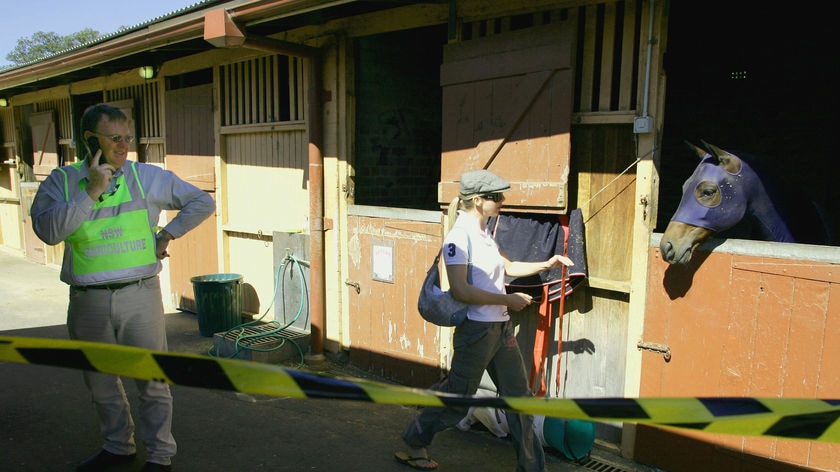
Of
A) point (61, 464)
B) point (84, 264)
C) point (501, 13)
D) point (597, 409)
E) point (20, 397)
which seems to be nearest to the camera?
point (597, 409)

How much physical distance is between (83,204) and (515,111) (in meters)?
2.72

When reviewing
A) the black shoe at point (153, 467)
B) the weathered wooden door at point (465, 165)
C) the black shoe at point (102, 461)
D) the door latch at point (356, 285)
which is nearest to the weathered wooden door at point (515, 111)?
Answer: the weathered wooden door at point (465, 165)

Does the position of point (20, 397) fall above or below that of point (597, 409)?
below

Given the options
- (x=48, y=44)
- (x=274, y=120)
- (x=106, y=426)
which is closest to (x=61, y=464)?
(x=106, y=426)

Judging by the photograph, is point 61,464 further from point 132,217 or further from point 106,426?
point 132,217

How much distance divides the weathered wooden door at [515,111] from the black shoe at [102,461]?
9.19 ft

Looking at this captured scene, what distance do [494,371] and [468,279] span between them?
623mm

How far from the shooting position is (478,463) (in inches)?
149

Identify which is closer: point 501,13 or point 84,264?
point 84,264

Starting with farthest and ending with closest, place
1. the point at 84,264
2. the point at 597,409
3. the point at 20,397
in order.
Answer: the point at 20,397
the point at 84,264
the point at 597,409

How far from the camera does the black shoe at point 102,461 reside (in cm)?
341

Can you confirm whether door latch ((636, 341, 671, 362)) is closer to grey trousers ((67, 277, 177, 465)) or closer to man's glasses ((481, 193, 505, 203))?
man's glasses ((481, 193, 505, 203))

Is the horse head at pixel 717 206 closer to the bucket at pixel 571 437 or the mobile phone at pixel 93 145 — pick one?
the bucket at pixel 571 437

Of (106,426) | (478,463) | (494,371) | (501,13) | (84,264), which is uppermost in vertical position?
(501,13)
